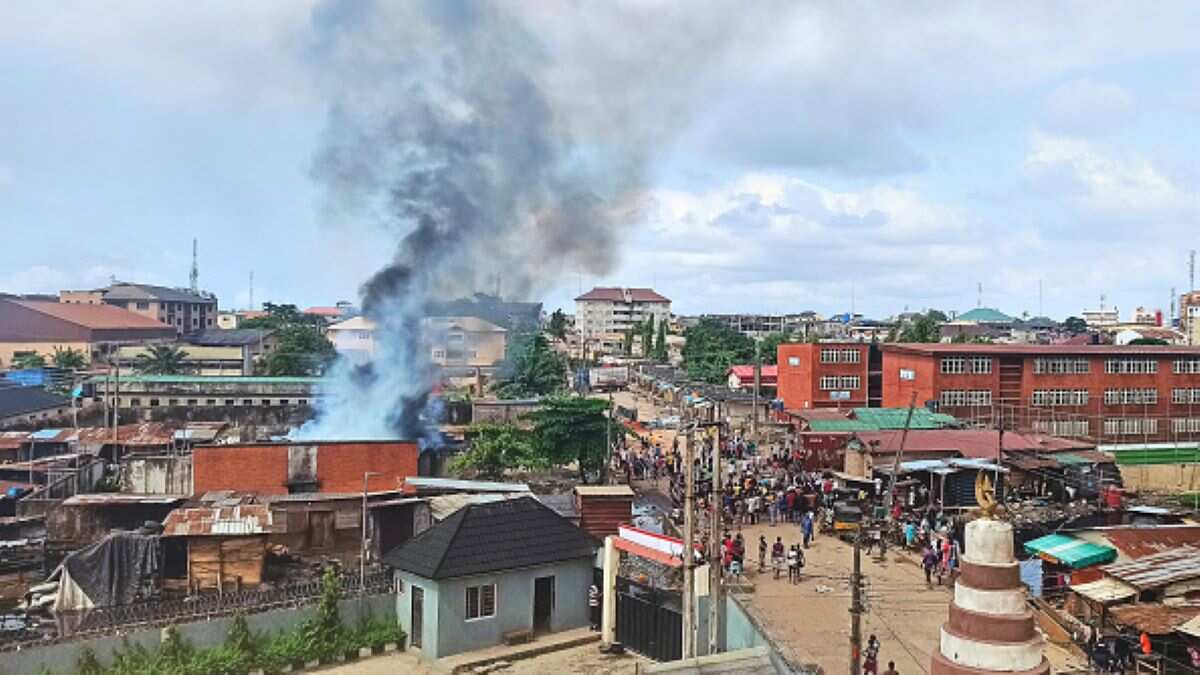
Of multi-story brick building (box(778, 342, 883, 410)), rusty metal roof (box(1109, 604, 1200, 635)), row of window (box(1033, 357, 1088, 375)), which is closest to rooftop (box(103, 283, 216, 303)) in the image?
multi-story brick building (box(778, 342, 883, 410))

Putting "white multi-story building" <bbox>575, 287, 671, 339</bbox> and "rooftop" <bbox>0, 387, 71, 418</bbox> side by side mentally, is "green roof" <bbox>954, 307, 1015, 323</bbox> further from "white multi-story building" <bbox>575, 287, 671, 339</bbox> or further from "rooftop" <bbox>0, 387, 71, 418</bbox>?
"rooftop" <bbox>0, 387, 71, 418</bbox>

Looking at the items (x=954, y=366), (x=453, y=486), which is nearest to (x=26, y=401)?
(x=453, y=486)

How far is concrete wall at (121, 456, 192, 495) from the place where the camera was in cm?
3272

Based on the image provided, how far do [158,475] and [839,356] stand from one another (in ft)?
137

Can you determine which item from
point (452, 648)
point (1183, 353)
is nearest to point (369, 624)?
point (452, 648)

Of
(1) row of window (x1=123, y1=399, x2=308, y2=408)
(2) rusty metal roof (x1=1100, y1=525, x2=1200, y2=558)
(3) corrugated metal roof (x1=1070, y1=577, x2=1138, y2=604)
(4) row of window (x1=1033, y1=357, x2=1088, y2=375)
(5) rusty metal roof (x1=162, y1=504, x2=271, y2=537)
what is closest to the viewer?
(3) corrugated metal roof (x1=1070, y1=577, x2=1138, y2=604)

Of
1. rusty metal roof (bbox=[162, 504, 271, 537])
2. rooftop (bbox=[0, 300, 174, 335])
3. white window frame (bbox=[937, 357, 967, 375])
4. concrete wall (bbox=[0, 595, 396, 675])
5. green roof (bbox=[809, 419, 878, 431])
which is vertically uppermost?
rooftop (bbox=[0, 300, 174, 335])

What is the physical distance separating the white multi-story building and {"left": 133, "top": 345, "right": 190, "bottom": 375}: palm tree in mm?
82155

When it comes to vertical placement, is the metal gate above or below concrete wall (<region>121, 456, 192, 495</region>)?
below

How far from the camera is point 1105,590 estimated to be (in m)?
19.5

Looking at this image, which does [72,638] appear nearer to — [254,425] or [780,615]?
[780,615]

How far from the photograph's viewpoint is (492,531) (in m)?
21.7

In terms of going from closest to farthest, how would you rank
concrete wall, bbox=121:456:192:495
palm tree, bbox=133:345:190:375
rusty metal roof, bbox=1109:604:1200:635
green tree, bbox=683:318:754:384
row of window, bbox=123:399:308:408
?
1. rusty metal roof, bbox=1109:604:1200:635
2. concrete wall, bbox=121:456:192:495
3. row of window, bbox=123:399:308:408
4. palm tree, bbox=133:345:190:375
5. green tree, bbox=683:318:754:384

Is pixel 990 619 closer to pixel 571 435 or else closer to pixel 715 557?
pixel 715 557
